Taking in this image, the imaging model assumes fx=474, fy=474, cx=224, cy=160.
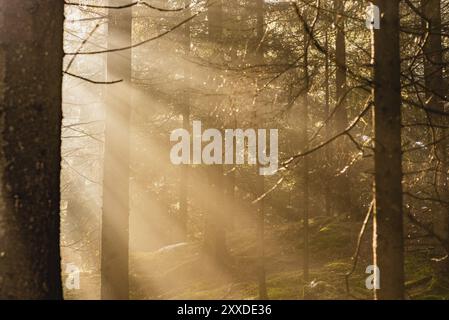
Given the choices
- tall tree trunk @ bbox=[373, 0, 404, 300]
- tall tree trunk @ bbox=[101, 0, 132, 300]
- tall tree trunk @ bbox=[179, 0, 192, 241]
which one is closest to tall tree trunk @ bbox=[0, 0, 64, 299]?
tall tree trunk @ bbox=[373, 0, 404, 300]

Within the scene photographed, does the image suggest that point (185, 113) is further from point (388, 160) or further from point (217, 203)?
point (388, 160)

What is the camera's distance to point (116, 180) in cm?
912

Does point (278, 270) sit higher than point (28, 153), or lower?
lower

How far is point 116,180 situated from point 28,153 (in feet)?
20.1

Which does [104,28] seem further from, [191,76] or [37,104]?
[37,104]

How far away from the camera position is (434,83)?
9.25 metres

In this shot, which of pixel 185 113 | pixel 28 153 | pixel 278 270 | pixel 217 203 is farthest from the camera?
pixel 185 113

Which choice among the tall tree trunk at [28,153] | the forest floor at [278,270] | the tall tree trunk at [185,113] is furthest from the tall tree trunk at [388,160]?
the tall tree trunk at [185,113]

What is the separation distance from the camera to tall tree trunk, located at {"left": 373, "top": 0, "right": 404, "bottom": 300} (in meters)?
4.57

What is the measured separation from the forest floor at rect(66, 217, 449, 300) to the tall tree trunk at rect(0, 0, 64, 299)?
6.26 metres

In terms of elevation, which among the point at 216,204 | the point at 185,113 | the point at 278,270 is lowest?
the point at 278,270

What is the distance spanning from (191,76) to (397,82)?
45.5 feet

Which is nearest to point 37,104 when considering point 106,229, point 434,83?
point 106,229

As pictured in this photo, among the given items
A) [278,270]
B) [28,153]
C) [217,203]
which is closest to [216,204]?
[217,203]
